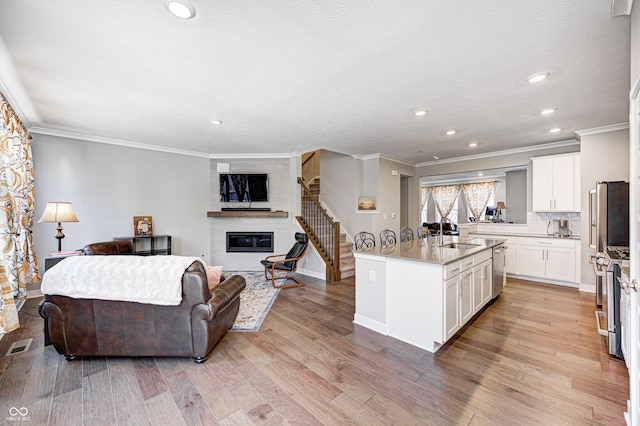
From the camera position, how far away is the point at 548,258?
4.78 metres

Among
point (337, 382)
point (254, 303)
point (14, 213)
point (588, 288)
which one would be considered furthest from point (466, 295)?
point (14, 213)

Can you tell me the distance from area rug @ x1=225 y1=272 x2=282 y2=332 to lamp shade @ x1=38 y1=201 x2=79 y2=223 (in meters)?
2.57

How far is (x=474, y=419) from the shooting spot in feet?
5.72

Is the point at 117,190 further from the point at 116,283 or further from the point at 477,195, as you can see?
the point at 477,195

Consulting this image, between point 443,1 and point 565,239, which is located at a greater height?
point 443,1

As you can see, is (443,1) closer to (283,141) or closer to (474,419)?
(474,419)

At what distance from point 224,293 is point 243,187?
364cm

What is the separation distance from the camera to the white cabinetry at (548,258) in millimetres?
4547

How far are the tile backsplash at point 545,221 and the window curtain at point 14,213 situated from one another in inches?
289

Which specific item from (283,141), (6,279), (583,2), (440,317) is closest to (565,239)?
(440,317)

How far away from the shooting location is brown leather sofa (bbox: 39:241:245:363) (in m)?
2.32

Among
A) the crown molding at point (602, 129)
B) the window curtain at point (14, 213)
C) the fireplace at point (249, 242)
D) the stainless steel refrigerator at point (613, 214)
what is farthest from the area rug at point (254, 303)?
the crown molding at point (602, 129)

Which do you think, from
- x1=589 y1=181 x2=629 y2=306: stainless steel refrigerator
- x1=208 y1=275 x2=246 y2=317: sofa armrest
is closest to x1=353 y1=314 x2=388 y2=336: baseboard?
x1=208 y1=275 x2=246 y2=317: sofa armrest

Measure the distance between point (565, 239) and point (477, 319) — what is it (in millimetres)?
2775
